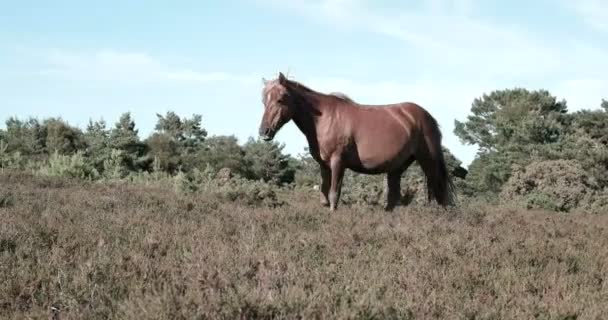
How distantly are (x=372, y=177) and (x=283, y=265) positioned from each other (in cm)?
2864

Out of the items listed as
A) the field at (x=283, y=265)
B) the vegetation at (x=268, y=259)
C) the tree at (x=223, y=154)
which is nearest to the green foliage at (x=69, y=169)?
the vegetation at (x=268, y=259)

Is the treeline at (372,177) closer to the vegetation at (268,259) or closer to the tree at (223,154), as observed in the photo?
the tree at (223,154)

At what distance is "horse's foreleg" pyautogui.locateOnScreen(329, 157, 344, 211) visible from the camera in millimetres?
10672

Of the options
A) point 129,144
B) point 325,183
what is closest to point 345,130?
point 325,183

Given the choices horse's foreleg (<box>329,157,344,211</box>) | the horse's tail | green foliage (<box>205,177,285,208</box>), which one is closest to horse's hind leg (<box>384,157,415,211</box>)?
the horse's tail

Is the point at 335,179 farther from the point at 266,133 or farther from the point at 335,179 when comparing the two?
the point at 266,133

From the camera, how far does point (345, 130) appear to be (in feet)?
35.4

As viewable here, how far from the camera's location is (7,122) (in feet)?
117

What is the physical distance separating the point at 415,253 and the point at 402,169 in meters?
5.10

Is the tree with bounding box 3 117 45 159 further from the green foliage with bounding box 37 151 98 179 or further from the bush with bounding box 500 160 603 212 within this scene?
the bush with bounding box 500 160 603 212

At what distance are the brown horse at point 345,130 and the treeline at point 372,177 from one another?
2304 mm

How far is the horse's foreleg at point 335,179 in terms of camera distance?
1067cm

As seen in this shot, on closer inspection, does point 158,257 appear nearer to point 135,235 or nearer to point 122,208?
point 135,235

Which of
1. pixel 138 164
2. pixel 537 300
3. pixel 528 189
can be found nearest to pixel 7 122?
pixel 138 164
